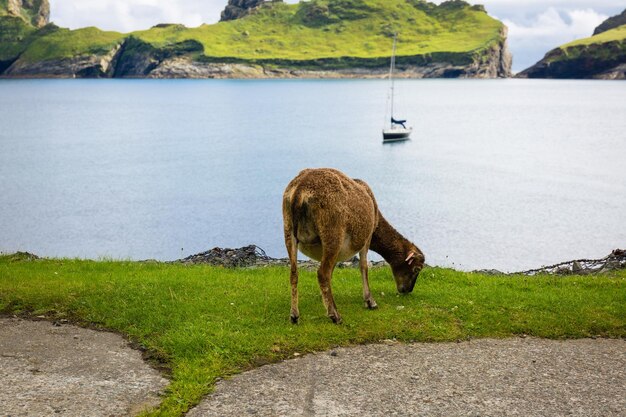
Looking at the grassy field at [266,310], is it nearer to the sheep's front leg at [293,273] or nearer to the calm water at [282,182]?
the sheep's front leg at [293,273]

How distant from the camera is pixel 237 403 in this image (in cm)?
965

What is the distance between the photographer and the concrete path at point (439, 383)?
9555 mm

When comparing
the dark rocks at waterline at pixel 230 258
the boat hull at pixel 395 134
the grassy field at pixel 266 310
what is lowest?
the boat hull at pixel 395 134

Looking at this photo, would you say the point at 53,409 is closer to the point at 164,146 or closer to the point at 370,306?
the point at 370,306

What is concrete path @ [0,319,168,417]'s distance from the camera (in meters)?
9.44

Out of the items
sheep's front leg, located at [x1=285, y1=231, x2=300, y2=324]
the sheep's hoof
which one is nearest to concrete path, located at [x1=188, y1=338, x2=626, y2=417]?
the sheep's hoof

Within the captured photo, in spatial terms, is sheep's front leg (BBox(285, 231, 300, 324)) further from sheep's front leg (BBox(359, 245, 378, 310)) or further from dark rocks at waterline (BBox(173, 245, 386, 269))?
dark rocks at waterline (BBox(173, 245, 386, 269))

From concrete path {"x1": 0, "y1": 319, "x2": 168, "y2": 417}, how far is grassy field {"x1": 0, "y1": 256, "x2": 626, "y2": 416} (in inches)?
18.0

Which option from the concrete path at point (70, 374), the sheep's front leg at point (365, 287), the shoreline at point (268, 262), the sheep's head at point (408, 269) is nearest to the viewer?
the concrete path at point (70, 374)

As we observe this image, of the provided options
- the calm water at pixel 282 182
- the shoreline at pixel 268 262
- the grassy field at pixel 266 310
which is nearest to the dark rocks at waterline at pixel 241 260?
the shoreline at pixel 268 262

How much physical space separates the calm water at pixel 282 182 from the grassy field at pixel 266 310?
12226 mm

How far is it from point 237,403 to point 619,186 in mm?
66522

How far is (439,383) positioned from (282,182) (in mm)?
57806

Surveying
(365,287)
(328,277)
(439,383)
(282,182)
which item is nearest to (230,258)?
(365,287)
